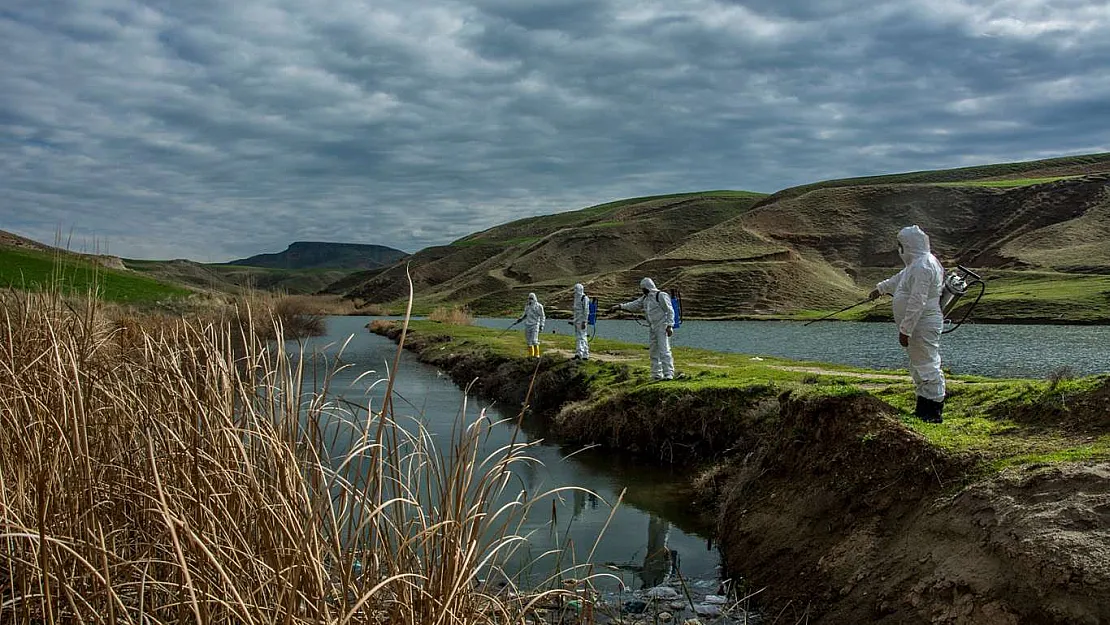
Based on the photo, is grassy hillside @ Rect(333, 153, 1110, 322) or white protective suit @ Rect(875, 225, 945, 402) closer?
white protective suit @ Rect(875, 225, 945, 402)

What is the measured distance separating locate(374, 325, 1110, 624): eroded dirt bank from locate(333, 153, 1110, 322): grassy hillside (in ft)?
177

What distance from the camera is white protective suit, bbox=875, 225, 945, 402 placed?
910 cm

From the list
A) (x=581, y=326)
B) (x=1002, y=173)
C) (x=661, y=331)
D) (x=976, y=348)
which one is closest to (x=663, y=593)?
(x=661, y=331)

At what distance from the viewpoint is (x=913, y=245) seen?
9.55m

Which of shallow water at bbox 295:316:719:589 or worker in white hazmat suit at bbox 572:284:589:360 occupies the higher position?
worker in white hazmat suit at bbox 572:284:589:360

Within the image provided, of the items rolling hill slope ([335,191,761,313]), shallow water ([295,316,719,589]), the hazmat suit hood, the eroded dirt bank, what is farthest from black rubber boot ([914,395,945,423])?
rolling hill slope ([335,191,761,313])

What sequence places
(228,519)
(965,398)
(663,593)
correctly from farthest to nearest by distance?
(965,398) < (663,593) < (228,519)

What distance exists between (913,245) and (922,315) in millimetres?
858

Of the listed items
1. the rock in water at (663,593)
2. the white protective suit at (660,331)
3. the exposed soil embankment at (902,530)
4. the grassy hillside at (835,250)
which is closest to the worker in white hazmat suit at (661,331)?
the white protective suit at (660,331)

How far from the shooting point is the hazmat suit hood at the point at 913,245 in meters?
9.45

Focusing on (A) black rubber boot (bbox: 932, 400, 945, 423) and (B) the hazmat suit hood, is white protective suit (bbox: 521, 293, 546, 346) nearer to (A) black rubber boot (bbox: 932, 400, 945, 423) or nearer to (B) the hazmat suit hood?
(B) the hazmat suit hood

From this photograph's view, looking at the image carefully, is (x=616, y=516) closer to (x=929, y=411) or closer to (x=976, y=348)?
(x=929, y=411)

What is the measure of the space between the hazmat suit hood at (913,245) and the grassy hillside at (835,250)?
53601mm

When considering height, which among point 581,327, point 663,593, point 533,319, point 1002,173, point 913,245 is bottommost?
point 663,593
